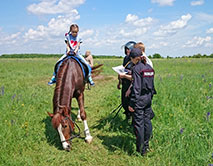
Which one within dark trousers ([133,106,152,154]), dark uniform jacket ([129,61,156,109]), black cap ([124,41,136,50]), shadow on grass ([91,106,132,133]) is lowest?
shadow on grass ([91,106,132,133])

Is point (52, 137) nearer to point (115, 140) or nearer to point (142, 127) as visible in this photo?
point (115, 140)

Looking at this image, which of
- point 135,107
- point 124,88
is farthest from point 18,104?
point 135,107

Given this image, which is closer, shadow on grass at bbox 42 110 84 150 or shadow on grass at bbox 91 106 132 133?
shadow on grass at bbox 42 110 84 150

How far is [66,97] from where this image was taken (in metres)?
4.30

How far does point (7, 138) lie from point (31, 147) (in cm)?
56

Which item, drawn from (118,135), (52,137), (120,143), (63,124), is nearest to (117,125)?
(118,135)

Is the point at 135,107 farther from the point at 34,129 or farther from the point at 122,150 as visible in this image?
the point at 34,129

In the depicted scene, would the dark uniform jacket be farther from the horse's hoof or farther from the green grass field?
the horse's hoof

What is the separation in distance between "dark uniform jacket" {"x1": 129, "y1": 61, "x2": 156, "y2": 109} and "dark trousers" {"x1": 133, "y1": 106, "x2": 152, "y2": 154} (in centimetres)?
16

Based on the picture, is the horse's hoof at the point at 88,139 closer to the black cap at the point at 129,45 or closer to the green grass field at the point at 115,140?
the green grass field at the point at 115,140

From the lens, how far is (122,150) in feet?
13.5

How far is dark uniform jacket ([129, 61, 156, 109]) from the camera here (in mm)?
3543

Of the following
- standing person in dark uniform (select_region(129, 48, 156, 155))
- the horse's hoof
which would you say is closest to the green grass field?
the horse's hoof

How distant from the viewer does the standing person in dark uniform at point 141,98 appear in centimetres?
355
